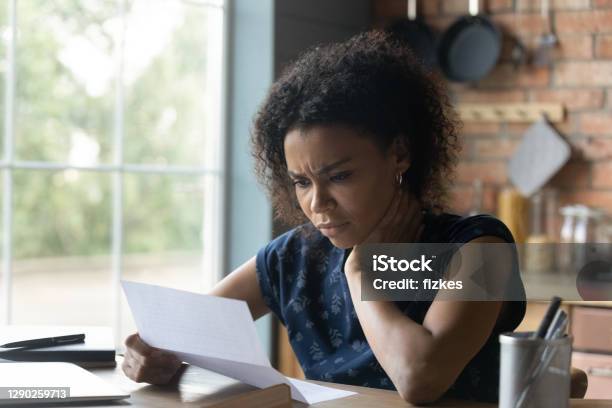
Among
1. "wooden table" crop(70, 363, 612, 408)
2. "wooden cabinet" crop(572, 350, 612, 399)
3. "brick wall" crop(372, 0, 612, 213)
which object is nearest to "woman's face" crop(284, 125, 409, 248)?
"wooden table" crop(70, 363, 612, 408)

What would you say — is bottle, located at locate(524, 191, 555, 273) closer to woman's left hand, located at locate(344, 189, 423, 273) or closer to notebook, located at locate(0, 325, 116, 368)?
woman's left hand, located at locate(344, 189, 423, 273)

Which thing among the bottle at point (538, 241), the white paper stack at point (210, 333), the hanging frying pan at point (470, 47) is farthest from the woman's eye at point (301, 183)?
the hanging frying pan at point (470, 47)

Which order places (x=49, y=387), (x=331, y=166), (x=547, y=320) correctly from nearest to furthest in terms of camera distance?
(x=547, y=320)
(x=49, y=387)
(x=331, y=166)

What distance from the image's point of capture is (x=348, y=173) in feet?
5.06

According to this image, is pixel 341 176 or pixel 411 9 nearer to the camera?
pixel 341 176

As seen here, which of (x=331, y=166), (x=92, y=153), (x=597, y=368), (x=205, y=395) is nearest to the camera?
(x=205, y=395)

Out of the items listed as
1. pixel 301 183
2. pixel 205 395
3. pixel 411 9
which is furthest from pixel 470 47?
pixel 205 395

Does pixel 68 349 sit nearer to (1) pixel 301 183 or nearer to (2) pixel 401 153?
(1) pixel 301 183

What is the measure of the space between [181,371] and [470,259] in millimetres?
484

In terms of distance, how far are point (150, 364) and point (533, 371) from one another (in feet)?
2.03

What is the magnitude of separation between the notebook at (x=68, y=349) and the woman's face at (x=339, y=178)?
411 mm

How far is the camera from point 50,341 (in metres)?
1.56

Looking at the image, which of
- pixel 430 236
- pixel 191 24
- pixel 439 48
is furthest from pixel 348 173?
pixel 191 24

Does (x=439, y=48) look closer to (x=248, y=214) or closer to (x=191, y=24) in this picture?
(x=248, y=214)
